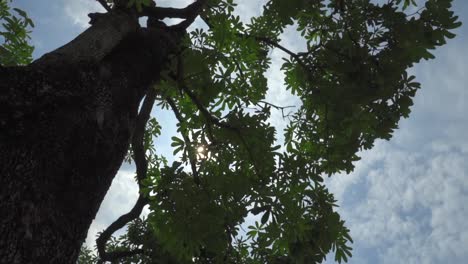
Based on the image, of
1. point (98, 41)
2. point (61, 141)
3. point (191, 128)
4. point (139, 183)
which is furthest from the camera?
point (139, 183)

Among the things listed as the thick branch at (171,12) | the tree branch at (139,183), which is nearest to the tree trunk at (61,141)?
the thick branch at (171,12)

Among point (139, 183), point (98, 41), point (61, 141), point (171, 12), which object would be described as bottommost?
point (61, 141)

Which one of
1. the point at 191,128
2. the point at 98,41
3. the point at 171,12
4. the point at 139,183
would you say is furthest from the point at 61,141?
the point at 139,183

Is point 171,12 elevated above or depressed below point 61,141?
above

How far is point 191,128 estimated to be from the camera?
4.39 meters

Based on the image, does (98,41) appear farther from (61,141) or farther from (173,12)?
(173,12)

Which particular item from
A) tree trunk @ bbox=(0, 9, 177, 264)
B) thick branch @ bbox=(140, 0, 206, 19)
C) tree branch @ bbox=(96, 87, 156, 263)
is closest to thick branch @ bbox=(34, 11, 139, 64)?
tree trunk @ bbox=(0, 9, 177, 264)

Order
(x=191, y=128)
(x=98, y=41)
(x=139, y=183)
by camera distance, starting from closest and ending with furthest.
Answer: (x=98, y=41) → (x=191, y=128) → (x=139, y=183)

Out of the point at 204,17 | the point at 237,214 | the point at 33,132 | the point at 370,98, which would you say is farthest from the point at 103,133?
the point at 204,17

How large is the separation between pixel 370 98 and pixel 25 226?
129 inches

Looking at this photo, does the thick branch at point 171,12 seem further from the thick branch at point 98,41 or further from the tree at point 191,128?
the thick branch at point 98,41

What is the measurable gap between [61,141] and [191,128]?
2305mm

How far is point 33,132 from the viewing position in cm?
207

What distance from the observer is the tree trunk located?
69.7 inches
